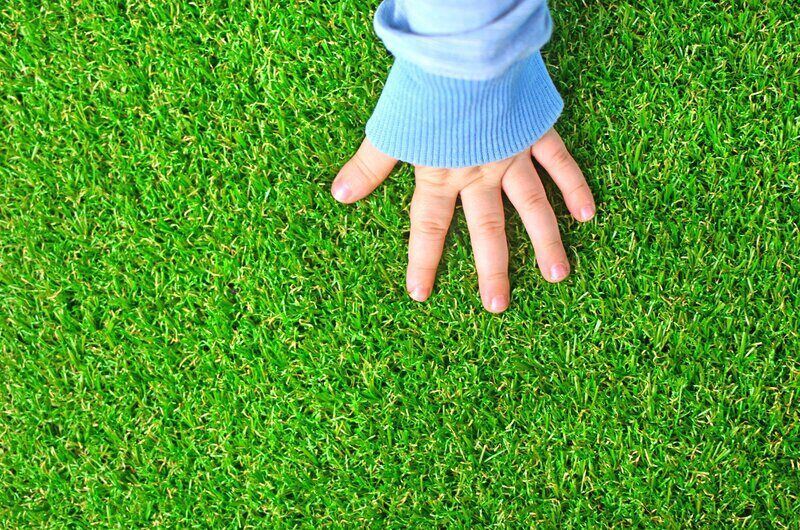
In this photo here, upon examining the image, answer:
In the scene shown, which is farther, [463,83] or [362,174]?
[362,174]

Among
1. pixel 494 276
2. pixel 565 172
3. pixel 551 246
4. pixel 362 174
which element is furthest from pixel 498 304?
pixel 362 174

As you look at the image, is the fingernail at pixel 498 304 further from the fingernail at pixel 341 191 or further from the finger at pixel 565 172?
the fingernail at pixel 341 191

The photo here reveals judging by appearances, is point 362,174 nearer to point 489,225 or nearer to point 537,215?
point 489,225

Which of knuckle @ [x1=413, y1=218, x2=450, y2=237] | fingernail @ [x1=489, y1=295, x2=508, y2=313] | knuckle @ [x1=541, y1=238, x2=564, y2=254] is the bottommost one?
fingernail @ [x1=489, y1=295, x2=508, y2=313]

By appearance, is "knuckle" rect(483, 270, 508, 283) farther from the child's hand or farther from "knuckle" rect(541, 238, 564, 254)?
"knuckle" rect(541, 238, 564, 254)

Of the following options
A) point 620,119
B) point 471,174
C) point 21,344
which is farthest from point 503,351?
point 21,344

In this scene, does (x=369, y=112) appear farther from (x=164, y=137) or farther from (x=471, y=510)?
(x=471, y=510)

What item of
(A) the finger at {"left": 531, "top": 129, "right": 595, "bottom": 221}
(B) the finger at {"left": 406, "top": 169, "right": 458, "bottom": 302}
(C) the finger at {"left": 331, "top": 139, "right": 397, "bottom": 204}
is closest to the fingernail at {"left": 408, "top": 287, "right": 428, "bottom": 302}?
(B) the finger at {"left": 406, "top": 169, "right": 458, "bottom": 302}

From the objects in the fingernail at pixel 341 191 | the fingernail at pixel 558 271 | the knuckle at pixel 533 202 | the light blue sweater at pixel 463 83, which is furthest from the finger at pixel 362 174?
the fingernail at pixel 558 271
